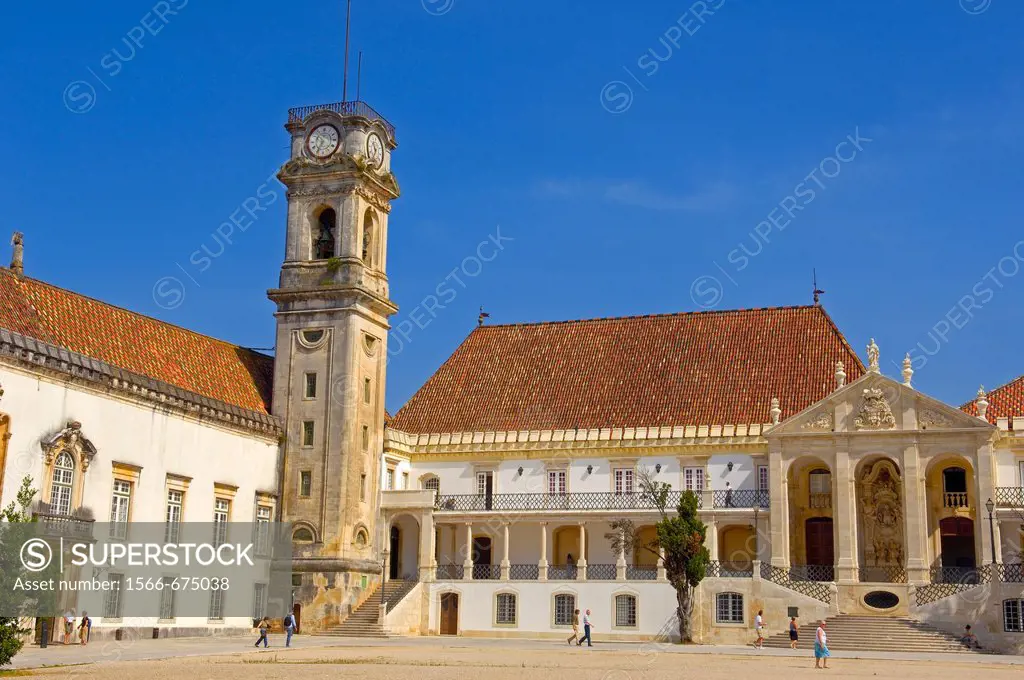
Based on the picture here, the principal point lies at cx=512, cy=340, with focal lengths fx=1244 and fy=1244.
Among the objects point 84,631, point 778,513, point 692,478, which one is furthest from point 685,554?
point 84,631

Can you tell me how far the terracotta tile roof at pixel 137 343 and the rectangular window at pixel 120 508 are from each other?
3367 mm

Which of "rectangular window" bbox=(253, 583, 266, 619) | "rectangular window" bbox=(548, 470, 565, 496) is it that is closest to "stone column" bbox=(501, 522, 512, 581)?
"rectangular window" bbox=(548, 470, 565, 496)

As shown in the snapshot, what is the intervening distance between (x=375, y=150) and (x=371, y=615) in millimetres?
16448

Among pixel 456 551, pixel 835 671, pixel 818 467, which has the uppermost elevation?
pixel 818 467

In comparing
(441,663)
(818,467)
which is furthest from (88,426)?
(818,467)

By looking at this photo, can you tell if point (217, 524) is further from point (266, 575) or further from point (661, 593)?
point (661, 593)

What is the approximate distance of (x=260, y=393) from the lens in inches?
1697

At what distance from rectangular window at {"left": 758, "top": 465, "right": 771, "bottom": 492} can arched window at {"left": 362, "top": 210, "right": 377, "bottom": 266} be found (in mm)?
15507

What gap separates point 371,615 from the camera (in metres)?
40.2

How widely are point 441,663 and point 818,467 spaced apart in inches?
781

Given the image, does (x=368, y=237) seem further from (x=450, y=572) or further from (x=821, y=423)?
(x=821, y=423)

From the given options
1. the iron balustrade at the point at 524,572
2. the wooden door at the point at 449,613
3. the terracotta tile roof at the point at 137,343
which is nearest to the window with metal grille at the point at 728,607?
the iron balustrade at the point at 524,572

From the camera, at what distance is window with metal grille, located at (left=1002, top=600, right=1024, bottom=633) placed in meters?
34.5

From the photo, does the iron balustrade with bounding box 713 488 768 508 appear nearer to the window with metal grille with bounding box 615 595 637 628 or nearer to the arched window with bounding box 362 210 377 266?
the window with metal grille with bounding box 615 595 637 628
